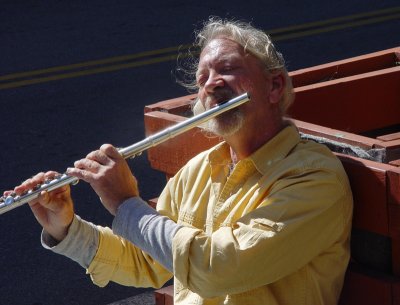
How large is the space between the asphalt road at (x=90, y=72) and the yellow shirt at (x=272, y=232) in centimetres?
185

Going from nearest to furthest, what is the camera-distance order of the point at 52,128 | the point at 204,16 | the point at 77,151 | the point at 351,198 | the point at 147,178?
the point at 351,198, the point at 147,178, the point at 77,151, the point at 52,128, the point at 204,16

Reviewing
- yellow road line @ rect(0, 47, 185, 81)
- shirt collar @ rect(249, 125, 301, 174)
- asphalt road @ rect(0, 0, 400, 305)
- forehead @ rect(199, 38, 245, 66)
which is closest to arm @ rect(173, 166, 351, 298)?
shirt collar @ rect(249, 125, 301, 174)

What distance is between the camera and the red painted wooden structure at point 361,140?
2682mm

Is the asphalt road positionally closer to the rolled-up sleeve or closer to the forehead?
the rolled-up sleeve

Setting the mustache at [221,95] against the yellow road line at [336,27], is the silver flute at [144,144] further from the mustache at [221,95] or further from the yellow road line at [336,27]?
the yellow road line at [336,27]

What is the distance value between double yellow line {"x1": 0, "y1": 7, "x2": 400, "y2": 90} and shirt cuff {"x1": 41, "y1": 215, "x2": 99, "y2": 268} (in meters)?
5.13

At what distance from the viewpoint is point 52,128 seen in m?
6.92

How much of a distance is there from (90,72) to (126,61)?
0.38m

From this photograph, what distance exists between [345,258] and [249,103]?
46 cm

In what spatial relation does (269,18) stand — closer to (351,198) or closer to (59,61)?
(59,61)

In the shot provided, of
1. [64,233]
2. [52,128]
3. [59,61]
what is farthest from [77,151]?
[64,233]

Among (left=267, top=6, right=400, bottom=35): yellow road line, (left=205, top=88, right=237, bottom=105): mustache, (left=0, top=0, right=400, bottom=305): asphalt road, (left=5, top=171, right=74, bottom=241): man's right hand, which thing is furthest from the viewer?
(left=267, top=6, right=400, bottom=35): yellow road line

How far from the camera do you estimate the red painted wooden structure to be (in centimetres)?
268

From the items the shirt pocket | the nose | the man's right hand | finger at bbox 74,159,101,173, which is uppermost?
the nose
